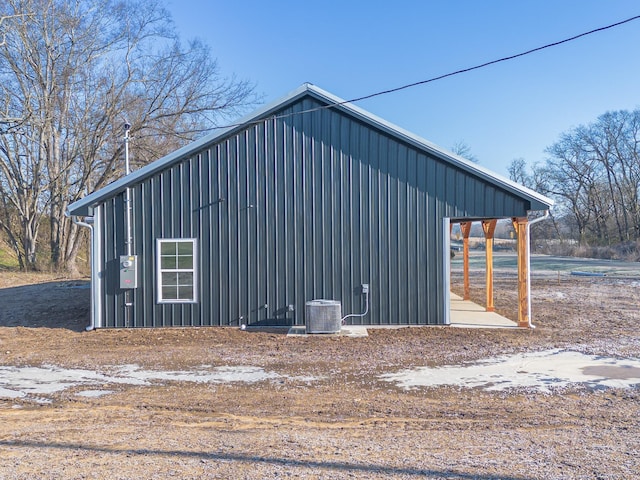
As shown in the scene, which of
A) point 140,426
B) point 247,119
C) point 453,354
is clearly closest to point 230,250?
point 247,119

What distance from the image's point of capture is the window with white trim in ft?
37.9

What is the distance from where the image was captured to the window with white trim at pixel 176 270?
1156 centimetres

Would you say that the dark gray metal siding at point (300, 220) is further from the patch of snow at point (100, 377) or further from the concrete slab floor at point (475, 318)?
the patch of snow at point (100, 377)

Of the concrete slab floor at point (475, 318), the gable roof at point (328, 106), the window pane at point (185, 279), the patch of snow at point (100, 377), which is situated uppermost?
the gable roof at point (328, 106)

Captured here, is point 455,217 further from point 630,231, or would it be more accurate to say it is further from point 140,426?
point 630,231

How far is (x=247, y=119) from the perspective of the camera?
456 inches

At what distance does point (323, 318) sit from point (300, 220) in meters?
2.29

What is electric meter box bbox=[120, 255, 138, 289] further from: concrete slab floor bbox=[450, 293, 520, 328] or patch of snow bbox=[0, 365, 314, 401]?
concrete slab floor bbox=[450, 293, 520, 328]

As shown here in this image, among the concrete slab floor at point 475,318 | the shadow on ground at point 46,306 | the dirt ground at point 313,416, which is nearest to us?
the dirt ground at point 313,416

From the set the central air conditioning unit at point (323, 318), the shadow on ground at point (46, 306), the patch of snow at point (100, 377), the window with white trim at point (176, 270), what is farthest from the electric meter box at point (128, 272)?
the central air conditioning unit at point (323, 318)

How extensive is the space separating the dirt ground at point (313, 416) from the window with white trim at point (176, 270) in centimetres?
94

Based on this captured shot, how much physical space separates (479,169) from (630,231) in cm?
5299

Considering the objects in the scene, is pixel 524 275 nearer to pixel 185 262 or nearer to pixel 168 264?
pixel 185 262

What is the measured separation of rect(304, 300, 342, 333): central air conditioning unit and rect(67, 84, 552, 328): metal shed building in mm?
831
